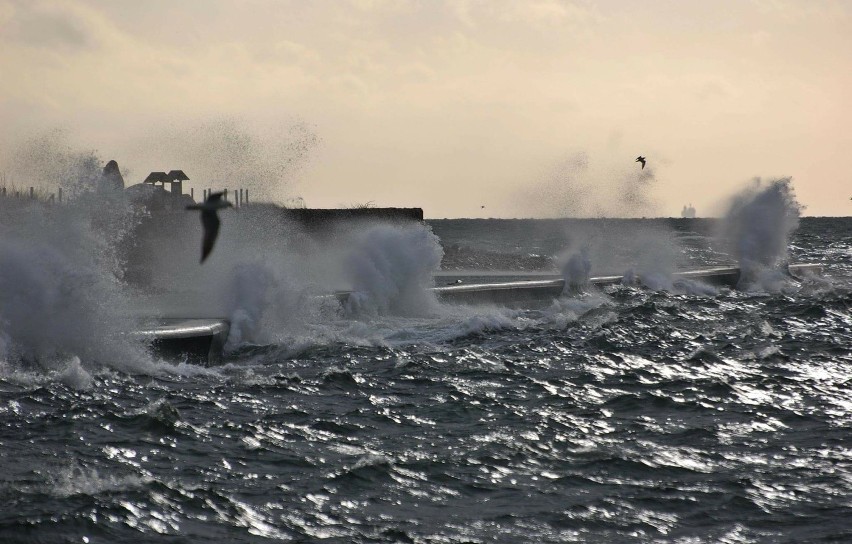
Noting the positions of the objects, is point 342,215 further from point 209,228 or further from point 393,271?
point 209,228

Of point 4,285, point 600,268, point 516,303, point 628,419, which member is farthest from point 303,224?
point 628,419

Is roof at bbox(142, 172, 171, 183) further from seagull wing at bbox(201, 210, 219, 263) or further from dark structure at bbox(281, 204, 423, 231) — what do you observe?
seagull wing at bbox(201, 210, 219, 263)

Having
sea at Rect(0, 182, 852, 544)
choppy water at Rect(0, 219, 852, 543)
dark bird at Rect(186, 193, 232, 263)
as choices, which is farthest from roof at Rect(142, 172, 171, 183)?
dark bird at Rect(186, 193, 232, 263)

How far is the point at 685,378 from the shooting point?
538 inches

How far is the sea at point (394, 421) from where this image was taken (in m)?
7.27

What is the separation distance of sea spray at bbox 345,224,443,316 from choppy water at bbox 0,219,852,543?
19.6 ft

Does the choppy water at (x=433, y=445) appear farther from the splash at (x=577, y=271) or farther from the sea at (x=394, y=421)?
the splash at (x=577, y=271)

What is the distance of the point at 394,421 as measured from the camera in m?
10.5

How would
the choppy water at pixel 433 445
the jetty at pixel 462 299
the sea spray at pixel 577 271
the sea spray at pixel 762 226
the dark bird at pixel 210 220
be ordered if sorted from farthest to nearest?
the sea spray at pixel 762 226, the sea spray at pixel 577 271, the jetty at pixel 462 299, the dark bird at pixel 210 220, the choppy water at pixel 433 445

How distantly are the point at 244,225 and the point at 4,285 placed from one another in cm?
1957

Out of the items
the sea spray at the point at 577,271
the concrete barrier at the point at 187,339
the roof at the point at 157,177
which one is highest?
the roof at the point at 157,177

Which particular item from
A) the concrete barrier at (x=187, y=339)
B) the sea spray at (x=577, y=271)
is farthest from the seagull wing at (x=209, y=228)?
the sea spray at (x=577, y=271)

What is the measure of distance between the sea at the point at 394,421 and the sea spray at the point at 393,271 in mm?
1234

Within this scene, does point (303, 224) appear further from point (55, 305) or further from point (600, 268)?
point (55, 305)
